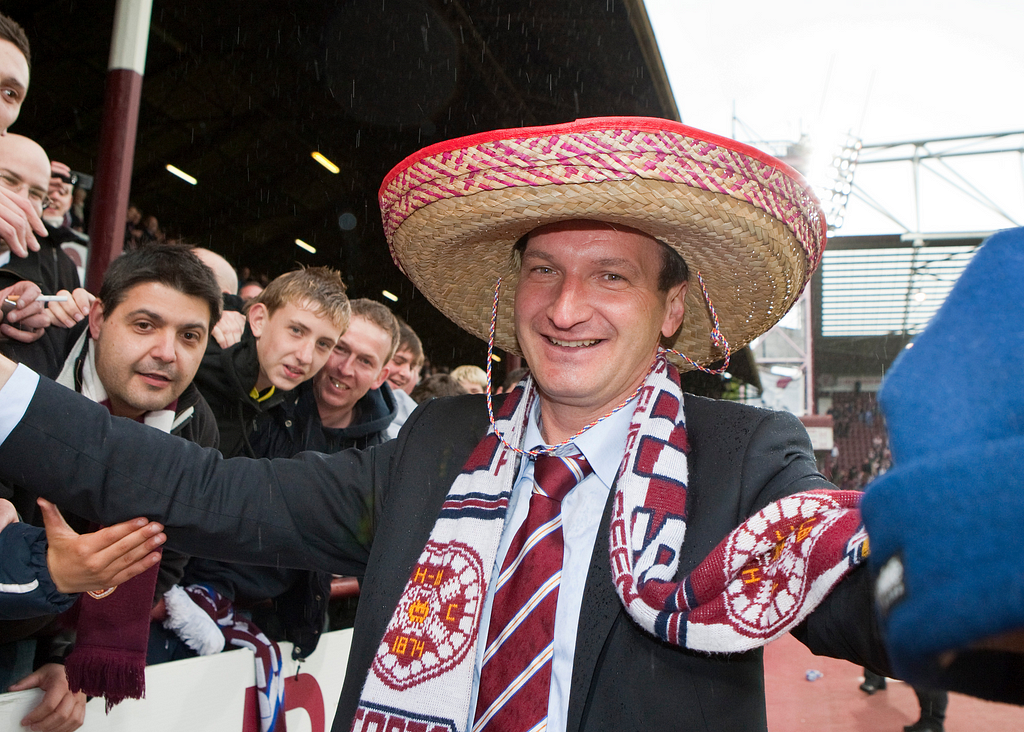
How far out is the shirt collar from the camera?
1558 mm

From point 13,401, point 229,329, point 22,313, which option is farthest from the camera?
point 229,329

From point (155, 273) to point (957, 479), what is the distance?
7.37 ft

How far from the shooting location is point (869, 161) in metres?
13.5

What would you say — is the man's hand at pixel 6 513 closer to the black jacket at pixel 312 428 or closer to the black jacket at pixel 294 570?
the black jacket at pixel 294 570

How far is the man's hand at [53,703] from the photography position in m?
1.83

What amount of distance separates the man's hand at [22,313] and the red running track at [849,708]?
5.49 metres

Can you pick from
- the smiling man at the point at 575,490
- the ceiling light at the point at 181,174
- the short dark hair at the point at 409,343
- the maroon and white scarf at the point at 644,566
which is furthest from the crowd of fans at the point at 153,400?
the ceiling light at the point at 181,174

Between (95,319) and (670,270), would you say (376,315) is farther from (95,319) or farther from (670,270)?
(670,270)

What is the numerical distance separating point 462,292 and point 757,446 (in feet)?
3.24

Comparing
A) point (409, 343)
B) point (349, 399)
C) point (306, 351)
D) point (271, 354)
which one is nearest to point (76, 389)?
point (271, 354)

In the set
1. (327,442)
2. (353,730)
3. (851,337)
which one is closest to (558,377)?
(353,730)

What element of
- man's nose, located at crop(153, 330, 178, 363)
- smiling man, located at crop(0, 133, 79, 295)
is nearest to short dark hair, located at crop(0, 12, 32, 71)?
smiling man, located at crop(0, 133, 79, 295)

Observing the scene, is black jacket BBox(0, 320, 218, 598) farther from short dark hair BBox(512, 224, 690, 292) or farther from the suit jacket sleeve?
short dark hair BBox(512, 224, 690, 292)

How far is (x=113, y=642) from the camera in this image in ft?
5.99
